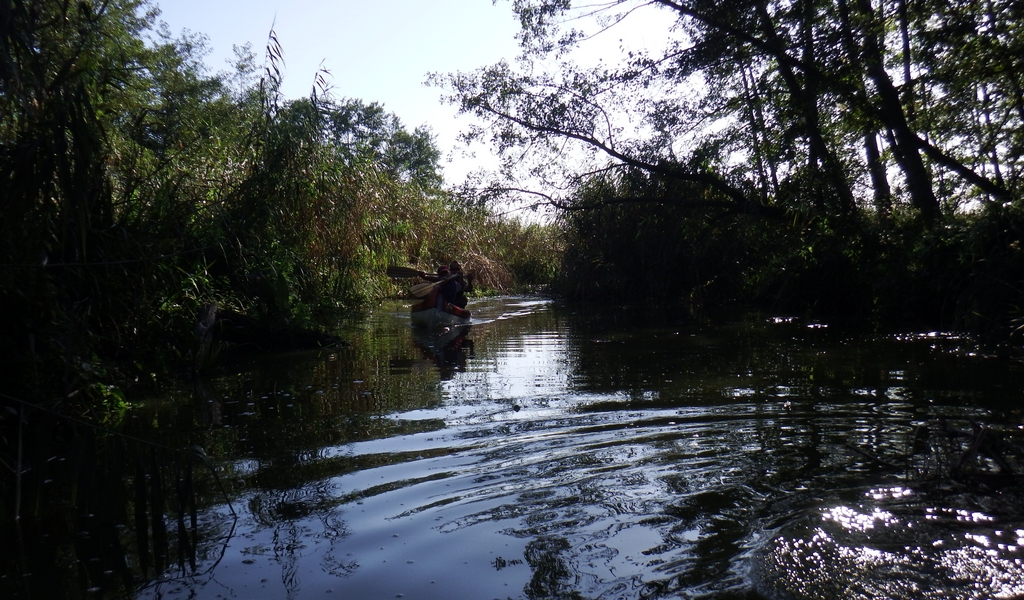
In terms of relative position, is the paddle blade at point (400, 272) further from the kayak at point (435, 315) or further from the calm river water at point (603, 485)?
the calm river water at point (603, 485)

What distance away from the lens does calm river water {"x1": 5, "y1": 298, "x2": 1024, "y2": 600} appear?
308 centimetres

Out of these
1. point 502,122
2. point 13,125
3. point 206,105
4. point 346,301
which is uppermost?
point 206,105

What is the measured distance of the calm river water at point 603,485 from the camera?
10.1 ft

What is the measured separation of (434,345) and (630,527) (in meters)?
8.39

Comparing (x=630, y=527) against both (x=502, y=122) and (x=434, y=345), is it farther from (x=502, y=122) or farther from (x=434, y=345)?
(x=502, y=122)

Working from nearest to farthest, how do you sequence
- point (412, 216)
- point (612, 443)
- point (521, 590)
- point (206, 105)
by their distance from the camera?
point (521, 590) < point (612, 443) < point (412, 216) < point (206, 105)

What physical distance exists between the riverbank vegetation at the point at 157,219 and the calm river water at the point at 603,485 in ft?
3.06

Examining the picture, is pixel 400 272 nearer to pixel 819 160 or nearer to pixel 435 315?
pixel 435 315

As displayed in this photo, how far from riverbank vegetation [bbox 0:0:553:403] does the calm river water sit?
3.06 ft

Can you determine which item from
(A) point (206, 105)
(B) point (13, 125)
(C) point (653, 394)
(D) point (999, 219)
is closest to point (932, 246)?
(D) point (999, 219)

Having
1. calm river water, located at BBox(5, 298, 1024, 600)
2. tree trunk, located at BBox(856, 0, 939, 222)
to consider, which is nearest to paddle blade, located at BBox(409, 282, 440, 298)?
calm river water, located at BBox(5, 298, 1024, 600)

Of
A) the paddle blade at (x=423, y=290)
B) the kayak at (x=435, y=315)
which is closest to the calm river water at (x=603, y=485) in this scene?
the kayak at (x=435, y=315)

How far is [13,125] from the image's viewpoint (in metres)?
4.54

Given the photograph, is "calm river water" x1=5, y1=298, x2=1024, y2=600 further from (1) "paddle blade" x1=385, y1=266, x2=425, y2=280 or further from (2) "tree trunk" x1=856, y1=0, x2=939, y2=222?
(1) "paddle blade" x1=385, y1=266, x2=425, y2=280
